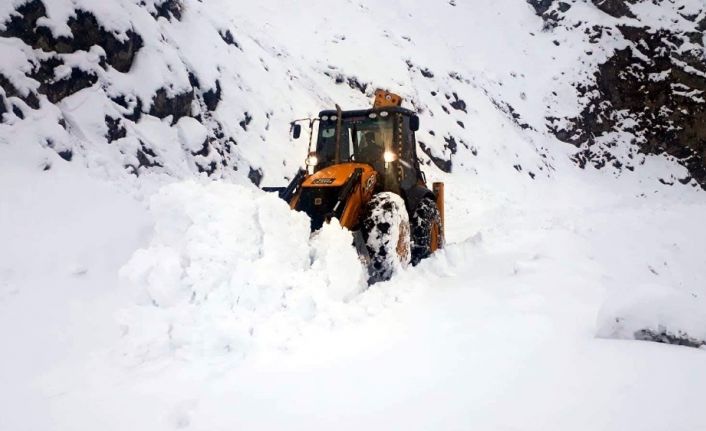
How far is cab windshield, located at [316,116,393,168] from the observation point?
7.37 m

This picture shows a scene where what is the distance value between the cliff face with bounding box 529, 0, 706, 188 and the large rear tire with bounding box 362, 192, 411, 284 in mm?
24182

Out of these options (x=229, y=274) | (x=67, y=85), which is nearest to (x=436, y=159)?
(x=67, y=85)

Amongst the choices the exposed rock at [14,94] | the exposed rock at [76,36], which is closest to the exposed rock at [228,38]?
the exposed rock at [76,36]

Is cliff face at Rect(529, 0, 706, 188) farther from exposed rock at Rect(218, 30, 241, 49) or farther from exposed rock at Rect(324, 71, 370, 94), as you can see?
exposed rock at Rect(218, 30, 241, 49)

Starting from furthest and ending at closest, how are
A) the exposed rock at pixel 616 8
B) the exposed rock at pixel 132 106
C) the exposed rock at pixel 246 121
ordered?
the exposed rock at pixel 616 8
the exposed rock at pixel 246 121
the exposed rock at pixel 132 106

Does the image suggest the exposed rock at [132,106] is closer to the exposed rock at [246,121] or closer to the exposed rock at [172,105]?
the exposed rock at [172,105]

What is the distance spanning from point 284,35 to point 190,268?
745 inches

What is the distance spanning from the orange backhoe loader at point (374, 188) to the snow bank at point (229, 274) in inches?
35.4

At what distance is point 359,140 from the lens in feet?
24.7

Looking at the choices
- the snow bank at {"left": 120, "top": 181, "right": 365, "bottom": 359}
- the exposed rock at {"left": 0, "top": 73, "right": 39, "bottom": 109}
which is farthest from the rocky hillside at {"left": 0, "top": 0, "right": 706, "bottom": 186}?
the snow bank at {"left": 120, "top": 181, "right": 365, "bottom": 359}

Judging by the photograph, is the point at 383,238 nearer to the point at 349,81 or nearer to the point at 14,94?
the point at 14,94

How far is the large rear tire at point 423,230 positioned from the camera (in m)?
7.02

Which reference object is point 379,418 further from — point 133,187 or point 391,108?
point 133,187

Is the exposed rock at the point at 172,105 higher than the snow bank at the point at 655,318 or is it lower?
higher
